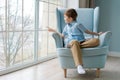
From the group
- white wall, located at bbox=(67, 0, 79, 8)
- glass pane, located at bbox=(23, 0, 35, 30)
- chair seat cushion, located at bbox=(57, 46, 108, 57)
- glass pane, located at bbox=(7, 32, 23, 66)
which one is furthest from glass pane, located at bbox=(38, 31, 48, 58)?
chair seat cushion, located at bbox=(57, 46, 108, 57)

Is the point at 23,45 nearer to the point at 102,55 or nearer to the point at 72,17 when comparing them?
the point at 72,17

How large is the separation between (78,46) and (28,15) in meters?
1.26

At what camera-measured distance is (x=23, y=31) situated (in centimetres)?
332

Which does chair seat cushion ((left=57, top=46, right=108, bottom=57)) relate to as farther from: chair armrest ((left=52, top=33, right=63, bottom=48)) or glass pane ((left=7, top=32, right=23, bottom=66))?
glass pane ((left=7, top=32, right=23, bottom=66))

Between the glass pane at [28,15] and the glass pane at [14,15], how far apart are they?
0.14 metres

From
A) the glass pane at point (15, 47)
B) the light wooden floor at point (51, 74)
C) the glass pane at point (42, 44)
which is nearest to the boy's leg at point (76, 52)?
the light wooden floor at point (51, 74)

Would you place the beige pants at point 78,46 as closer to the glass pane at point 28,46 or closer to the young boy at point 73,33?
the young boy at point 73,33

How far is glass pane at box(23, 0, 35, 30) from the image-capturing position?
3.37 metres

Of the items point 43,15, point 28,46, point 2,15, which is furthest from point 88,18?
point 2,15

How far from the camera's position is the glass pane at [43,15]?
3.83 metres

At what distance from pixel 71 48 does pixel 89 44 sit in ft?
0.91

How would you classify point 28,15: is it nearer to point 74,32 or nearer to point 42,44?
point 42,44

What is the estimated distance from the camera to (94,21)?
3457 mm

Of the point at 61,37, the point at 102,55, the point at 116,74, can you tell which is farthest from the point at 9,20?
the point at 116,74
